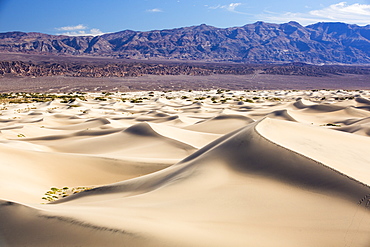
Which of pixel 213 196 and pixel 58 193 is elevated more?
pixel 213 196

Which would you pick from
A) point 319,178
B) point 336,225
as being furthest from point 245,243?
point 319,178

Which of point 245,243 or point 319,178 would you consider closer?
point 245,243

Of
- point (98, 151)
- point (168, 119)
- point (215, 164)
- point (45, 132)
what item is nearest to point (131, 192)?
point (215, 164)

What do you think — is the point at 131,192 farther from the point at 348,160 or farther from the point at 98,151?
the point at 98,151

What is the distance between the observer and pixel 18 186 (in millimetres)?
9539

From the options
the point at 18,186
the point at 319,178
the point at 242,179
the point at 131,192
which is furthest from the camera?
the point at 18,186

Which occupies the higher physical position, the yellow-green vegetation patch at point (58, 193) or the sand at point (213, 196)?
the sand at point (213, 196)

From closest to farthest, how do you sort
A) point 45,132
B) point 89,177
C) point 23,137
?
1. point 89,177
2. point 23,137
3. point 45,132

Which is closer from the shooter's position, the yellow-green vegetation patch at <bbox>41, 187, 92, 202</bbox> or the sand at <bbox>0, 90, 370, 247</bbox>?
the sand at <bbox>0, 90, 370, 247</bbox>

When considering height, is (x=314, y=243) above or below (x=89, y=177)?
above

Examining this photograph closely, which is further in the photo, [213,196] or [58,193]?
[58,193]

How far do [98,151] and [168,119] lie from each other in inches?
417

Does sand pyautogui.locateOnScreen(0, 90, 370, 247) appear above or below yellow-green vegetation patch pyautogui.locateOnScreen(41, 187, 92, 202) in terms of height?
above

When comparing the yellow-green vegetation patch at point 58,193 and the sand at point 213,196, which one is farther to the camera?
the yellow-green vegetation patch at point 58,193
